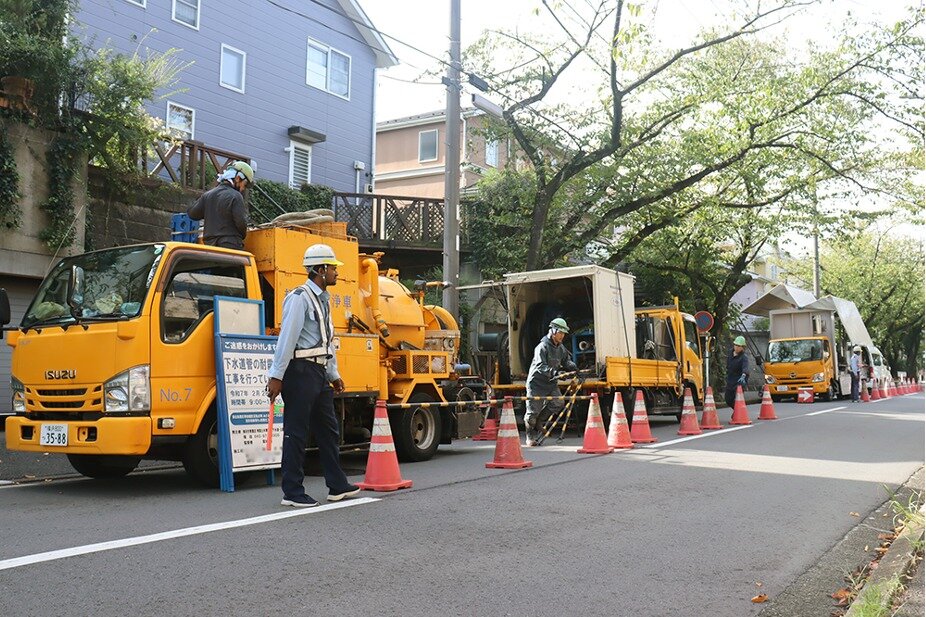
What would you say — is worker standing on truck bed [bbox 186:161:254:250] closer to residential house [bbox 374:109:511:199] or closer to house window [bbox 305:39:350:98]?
house window [bbox 305:39:350:98]

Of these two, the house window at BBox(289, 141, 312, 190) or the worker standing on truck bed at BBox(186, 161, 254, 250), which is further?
the house window at BBox(289, 141, 312, 190)

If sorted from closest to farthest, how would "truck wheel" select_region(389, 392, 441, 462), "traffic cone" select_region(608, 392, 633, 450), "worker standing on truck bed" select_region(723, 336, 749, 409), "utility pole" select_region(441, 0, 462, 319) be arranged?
"truck wheel" select_region(389, 392, 441, 462) → "traffic cone" select_region(608, 392, 633, 450) → "utility pole" select_region(441, 0, 462, 319) → "worker standing on truck bed" select_region(723, 336, 749, 409)

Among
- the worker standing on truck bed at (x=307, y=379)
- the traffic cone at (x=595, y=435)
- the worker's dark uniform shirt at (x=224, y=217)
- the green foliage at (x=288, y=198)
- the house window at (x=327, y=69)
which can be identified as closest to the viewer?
the worker standing on truck bed at (x=307, y=379)

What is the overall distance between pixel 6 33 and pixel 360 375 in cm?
813

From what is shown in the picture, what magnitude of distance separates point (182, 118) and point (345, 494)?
1665 centimetres

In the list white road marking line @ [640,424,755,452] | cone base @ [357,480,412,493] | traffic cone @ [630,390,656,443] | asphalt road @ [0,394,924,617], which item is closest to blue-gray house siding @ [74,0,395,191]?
traffic cone @ [630,390,656,443]

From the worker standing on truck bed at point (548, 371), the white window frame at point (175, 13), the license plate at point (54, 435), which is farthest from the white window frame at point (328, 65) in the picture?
the license plate at point (54, 435)

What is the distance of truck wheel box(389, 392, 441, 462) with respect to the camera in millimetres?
10812

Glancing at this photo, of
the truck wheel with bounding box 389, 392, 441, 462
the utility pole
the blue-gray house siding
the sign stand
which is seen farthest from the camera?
the blue-gray house siding

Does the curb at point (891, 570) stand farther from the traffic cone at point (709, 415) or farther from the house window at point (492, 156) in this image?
the house window at point (492, 156)

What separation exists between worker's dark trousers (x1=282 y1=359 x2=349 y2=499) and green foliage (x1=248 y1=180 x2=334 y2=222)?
13.5 metres

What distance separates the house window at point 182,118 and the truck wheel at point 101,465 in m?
13.6

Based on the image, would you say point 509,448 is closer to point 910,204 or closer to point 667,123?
point 667,123

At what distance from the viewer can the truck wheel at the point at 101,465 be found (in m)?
8.45
